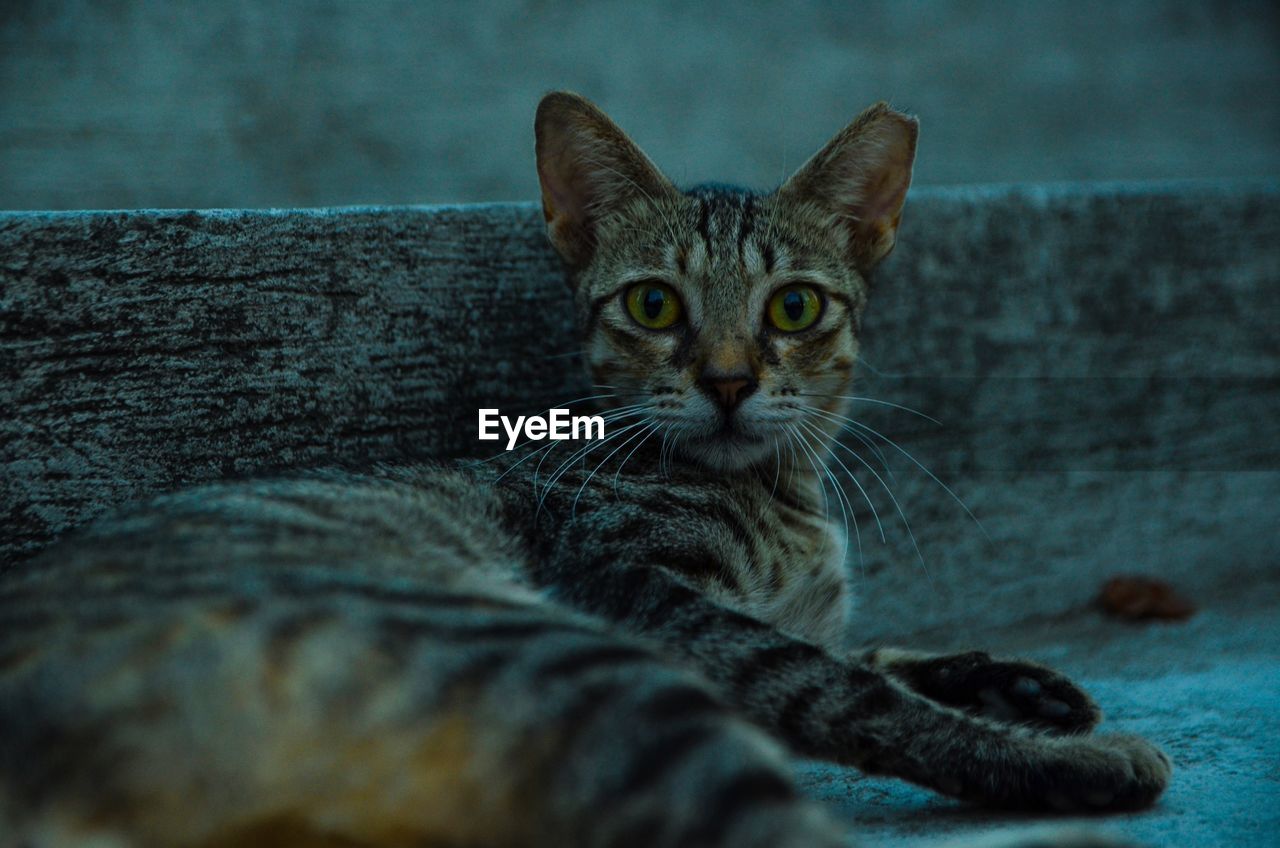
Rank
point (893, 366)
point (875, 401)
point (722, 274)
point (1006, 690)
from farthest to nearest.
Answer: point (893, 366), point (875, 401), point (722, 274), point (1006, 690)

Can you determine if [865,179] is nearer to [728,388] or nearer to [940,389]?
[728,388]

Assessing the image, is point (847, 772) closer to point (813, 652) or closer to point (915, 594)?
point (813, 652)

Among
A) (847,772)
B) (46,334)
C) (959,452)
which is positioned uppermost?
(46,334)

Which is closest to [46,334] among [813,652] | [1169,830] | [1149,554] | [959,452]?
[813,652]

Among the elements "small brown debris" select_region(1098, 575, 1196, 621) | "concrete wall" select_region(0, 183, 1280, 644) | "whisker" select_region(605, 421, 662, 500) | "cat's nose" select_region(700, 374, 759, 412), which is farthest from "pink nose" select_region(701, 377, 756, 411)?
"small brown debris" select_region(1098, 575, 1196, 621)

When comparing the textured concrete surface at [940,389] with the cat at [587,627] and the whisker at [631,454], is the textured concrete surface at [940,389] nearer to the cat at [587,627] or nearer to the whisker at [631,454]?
the cat at [587,627]

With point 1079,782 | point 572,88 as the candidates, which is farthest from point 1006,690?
point 572,88

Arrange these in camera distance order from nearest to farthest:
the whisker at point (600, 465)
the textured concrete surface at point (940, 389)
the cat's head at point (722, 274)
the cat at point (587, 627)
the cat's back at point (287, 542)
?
the cat at point (587, 627)
the cat's back at point (287, 542)
the textured concrete surface at point (940, 389)
the whisker at point (600, 465)
the cat's head at point (722, 274)
